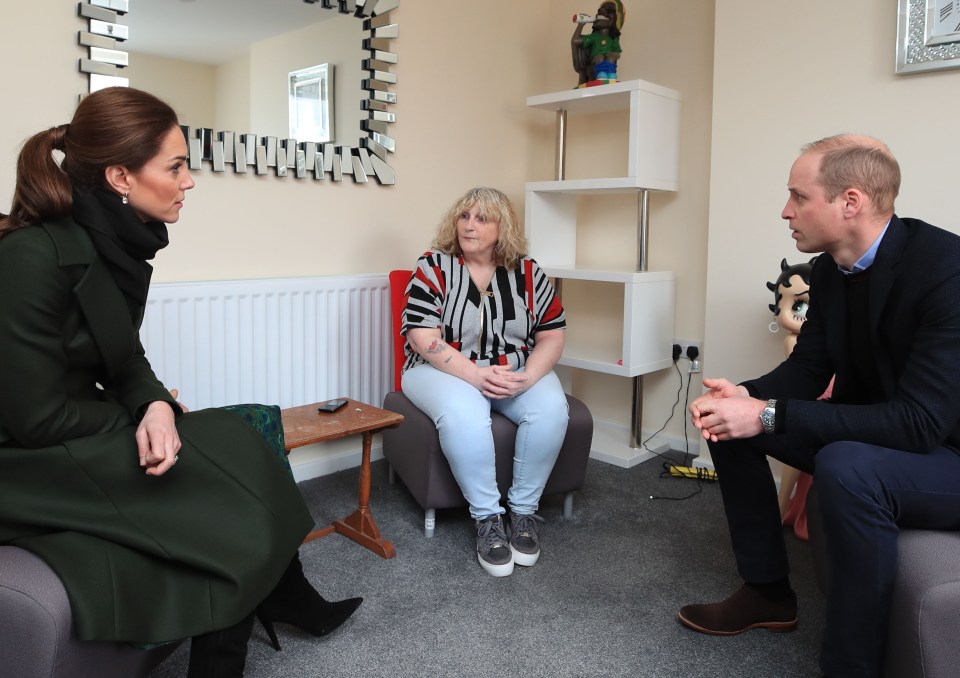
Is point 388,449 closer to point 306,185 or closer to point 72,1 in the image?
point 306,185

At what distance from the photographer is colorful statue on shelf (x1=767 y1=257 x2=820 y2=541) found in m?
2.35

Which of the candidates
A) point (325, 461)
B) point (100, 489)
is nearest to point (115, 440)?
point (100, 489)

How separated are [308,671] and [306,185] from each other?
5.48 feet

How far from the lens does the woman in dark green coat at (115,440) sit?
1.17 metres

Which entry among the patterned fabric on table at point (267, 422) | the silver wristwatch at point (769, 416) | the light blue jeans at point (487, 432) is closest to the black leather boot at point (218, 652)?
the patterned fabric on table at point (267, 422)

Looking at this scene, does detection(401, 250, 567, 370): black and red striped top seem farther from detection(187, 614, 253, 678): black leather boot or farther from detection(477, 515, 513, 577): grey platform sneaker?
detection(187, 614, 253, 678): black leather boot

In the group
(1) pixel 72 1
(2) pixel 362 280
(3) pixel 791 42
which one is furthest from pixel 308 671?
(3) pixel 791 42

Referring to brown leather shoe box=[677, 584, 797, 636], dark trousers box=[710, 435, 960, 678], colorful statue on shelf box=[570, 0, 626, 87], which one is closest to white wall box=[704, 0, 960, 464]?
colorful statue on shelf box=[570, 0, 626, 87]

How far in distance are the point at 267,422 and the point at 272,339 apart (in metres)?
1.00

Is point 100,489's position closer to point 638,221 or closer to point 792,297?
point 792,297

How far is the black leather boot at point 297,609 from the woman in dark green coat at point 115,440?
0.77ft

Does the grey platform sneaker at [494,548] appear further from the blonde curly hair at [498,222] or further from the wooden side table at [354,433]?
the blonde curly hair at [498,222]

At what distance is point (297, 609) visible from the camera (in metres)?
1.62

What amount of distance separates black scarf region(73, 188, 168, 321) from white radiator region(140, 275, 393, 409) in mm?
919
